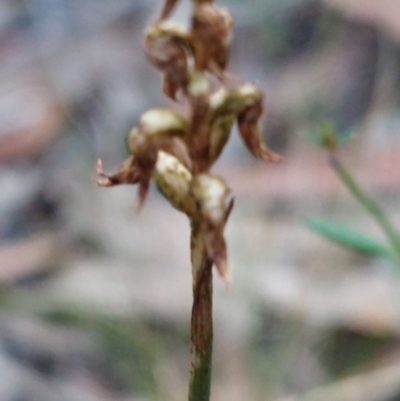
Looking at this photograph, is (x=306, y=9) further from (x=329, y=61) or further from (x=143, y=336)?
(x=143, y=336)

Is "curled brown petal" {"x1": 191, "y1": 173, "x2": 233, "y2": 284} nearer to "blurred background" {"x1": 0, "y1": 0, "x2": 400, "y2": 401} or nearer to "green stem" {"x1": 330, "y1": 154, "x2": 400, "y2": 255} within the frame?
"green stem" {"x1": 330, "y1": 154, "x2": 400, "y2": 255}

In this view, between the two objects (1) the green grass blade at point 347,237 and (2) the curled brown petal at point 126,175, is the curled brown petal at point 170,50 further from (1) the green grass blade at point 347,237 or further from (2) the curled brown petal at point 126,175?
(1) the green grass blade at point 347,237

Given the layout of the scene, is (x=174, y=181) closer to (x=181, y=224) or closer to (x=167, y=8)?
(x=167, y=8)

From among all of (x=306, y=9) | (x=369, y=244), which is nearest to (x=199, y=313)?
(x=369, y=244)

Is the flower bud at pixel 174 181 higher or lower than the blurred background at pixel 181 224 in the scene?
higher

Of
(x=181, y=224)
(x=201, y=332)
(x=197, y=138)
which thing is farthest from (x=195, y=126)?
(x=181, y=224)

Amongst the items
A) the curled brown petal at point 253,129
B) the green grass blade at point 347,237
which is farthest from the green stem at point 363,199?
the curled brown petal at point 253,129

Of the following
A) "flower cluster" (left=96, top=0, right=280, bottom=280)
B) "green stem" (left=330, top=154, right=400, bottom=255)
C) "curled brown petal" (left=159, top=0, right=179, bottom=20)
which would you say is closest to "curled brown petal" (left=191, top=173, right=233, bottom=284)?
"flower cluster" (left=96, top=0, right=280, bottom=280)
